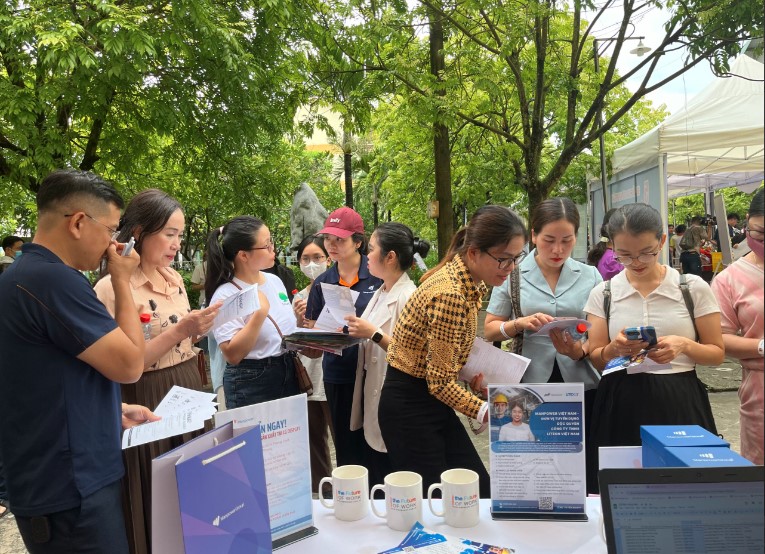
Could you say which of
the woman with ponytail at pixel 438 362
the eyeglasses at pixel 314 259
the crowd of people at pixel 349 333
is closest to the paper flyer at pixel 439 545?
the crowd of people at pixel 349 333

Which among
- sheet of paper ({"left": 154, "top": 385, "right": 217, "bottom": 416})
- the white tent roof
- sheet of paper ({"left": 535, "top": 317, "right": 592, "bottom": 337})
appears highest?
the white tent roof

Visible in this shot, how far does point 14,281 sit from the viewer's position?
1484 mm

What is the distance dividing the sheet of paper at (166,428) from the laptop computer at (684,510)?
43.6 inches

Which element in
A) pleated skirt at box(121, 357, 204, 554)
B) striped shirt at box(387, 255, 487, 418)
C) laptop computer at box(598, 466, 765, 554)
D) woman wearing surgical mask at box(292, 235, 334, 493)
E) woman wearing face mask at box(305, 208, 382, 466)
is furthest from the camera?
woman wearing surgical mask at box(292, 235, 334, 493)

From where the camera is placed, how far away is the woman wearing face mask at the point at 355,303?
3.14 metres

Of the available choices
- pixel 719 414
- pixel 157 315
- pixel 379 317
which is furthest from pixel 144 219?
pixel 719 414

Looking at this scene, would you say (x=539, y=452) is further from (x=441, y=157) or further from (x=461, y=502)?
(x=441, y=157)

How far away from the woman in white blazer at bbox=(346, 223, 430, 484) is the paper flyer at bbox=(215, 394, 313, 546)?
1.30m

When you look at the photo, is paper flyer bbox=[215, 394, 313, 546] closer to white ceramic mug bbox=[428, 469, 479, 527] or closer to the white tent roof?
white ceramic mug bbox=[428, 469, 479, 527]

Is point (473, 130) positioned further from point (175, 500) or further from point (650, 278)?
point (175, 500)

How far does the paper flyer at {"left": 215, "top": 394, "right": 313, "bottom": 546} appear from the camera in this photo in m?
1.52

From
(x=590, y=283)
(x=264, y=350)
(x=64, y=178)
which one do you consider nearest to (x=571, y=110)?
(x=590, y=283)

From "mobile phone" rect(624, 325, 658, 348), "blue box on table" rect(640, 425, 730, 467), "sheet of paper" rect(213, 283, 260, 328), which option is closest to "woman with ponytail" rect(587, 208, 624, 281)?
"mobile phone" rect(624, 325, 658, 348)

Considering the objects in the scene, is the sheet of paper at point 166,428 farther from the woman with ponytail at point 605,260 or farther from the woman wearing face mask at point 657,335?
the woman with ponytail at point 605,260
